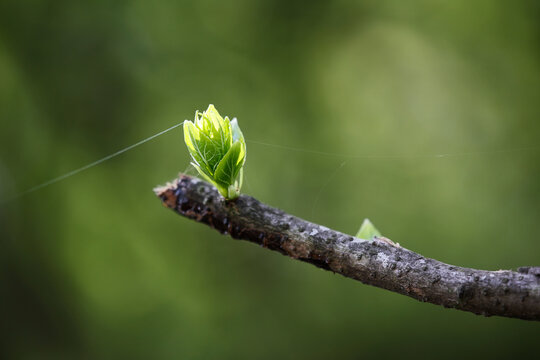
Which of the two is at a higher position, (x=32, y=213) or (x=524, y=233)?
(x=524, y=233)

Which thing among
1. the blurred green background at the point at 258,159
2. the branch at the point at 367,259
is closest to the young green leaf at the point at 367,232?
the branch at the point at 367,259

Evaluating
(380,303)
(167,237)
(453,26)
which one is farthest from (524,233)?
(167,237)

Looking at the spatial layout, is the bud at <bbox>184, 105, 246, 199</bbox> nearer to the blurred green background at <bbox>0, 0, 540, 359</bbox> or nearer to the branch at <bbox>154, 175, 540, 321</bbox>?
the branch at <bbox>154, 175, 540, 321</bbox>

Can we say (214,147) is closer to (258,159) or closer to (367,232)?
(367,232)

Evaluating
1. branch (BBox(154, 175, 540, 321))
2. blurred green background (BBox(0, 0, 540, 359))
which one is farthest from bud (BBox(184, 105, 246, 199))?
blurred green background (BBox(0, 0, 540, 359))

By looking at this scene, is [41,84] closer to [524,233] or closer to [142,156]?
[142,156]

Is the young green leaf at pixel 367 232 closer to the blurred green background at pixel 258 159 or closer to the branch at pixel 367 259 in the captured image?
the branch at pixel 367 259

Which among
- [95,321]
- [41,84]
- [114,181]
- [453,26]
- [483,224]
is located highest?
[453,26]
